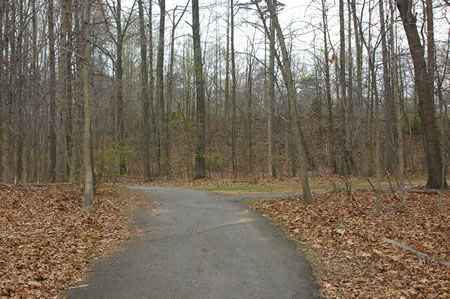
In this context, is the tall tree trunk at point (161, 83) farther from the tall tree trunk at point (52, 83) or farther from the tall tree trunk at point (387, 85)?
the tall tree trunk at point (387, 85)

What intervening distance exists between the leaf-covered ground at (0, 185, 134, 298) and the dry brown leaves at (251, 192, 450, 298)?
160 inches

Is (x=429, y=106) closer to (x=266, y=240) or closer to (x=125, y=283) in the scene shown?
(x=266, y=240)

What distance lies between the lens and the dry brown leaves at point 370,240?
5344mm

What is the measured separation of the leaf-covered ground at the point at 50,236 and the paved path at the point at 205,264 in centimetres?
47

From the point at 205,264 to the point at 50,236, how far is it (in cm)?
373

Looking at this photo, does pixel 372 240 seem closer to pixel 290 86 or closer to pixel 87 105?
pixel 290 86

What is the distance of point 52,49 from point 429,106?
589 inches

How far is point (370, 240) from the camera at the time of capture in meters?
7.62

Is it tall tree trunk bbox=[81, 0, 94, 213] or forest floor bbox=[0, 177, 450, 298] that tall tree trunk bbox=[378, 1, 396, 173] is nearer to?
forest floor bbox=[0, 177, 450, 298]

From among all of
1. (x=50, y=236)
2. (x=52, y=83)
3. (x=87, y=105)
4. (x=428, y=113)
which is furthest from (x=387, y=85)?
(x=50, y=236)

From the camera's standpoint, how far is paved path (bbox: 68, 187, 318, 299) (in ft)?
17.0

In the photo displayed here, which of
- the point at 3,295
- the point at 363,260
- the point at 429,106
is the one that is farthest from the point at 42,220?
the point at 429,106

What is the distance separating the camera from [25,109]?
20.4 meters

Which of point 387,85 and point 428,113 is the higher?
point 387,85
